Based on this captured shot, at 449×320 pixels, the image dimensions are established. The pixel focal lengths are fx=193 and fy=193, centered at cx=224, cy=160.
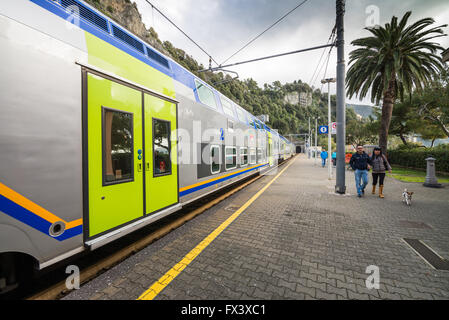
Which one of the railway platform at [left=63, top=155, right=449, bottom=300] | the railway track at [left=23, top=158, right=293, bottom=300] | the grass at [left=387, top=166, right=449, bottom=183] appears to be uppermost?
the grass at [left=387, top=166, right=449, bottom=183]

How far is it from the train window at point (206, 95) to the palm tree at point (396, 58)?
13.5 metres

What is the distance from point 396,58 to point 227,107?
13.0 meters

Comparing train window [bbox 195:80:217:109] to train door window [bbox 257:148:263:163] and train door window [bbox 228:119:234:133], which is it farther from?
train door window [bbox 257:148:263:163]

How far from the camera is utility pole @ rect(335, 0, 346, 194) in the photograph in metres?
7.48

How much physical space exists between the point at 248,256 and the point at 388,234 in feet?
10.0

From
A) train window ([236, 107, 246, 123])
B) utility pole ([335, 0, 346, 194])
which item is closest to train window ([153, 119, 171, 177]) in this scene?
train window ([236, 107, 246, 123])

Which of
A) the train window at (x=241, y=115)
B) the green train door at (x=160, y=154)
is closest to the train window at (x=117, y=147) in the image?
the green train door at (x=160, y=154)

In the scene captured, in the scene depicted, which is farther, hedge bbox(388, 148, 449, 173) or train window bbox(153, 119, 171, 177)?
hedge bbox(388, 148, 449, 173)

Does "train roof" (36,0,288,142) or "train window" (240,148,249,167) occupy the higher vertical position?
"train roof" (36,0,288,142)

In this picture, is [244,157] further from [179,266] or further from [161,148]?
[179,266]

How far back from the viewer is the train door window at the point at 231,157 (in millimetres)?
6968

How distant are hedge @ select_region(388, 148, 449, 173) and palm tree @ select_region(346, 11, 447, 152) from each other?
259cm
